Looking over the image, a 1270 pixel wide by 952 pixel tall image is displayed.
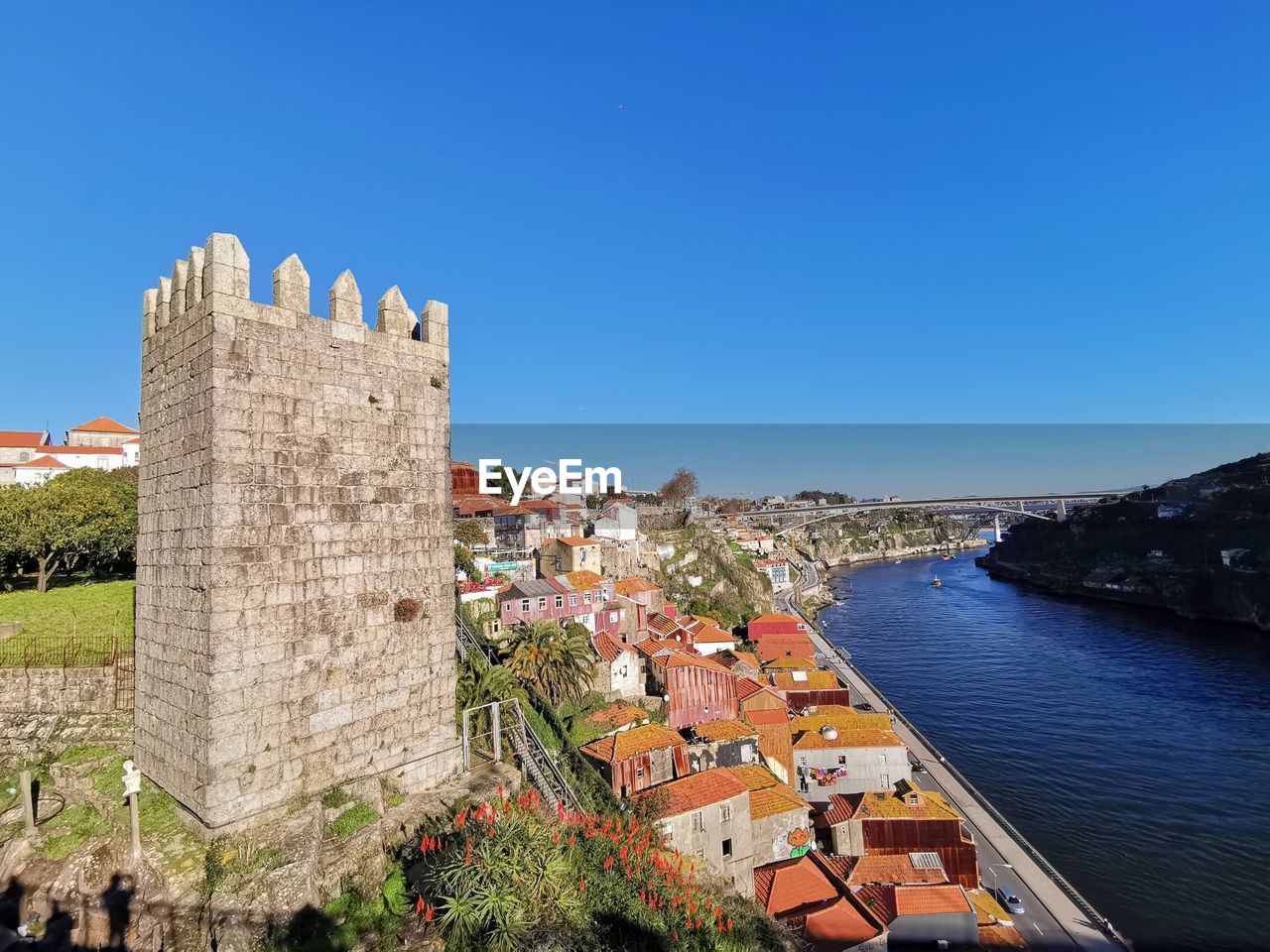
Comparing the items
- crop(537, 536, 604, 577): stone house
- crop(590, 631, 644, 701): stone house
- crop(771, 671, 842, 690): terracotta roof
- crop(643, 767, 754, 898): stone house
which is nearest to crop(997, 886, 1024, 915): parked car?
crop(643, 767, 754, 898): stone house

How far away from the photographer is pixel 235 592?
7754 mm

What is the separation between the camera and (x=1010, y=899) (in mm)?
20656

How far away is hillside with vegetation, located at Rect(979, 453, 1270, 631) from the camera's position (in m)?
68.4

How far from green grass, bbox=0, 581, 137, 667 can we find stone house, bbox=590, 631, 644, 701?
66.8ft

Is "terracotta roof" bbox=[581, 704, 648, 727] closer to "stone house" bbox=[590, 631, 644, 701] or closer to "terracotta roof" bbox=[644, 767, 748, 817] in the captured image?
"stone house" bbox=[590, 631, 644, 701]

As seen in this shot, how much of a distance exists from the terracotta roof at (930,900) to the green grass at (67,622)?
22.8m

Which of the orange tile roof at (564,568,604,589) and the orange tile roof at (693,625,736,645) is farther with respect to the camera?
the orange tile roof at (693,625,736,645)

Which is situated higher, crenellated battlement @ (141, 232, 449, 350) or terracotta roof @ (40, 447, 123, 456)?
terracotta roof @ (40, 447, 123, 456)

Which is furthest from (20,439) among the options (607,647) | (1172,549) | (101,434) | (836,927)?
(1172,549)

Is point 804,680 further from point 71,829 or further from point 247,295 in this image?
point 247,295

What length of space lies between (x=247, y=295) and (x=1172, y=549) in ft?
367

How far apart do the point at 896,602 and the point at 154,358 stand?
8883 cm

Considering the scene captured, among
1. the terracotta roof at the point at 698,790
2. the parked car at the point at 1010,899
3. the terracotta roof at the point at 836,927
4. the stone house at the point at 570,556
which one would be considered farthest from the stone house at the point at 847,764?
the stone house at the point at 570,556

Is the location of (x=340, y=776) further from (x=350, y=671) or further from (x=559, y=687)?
(x=559, y=687)
